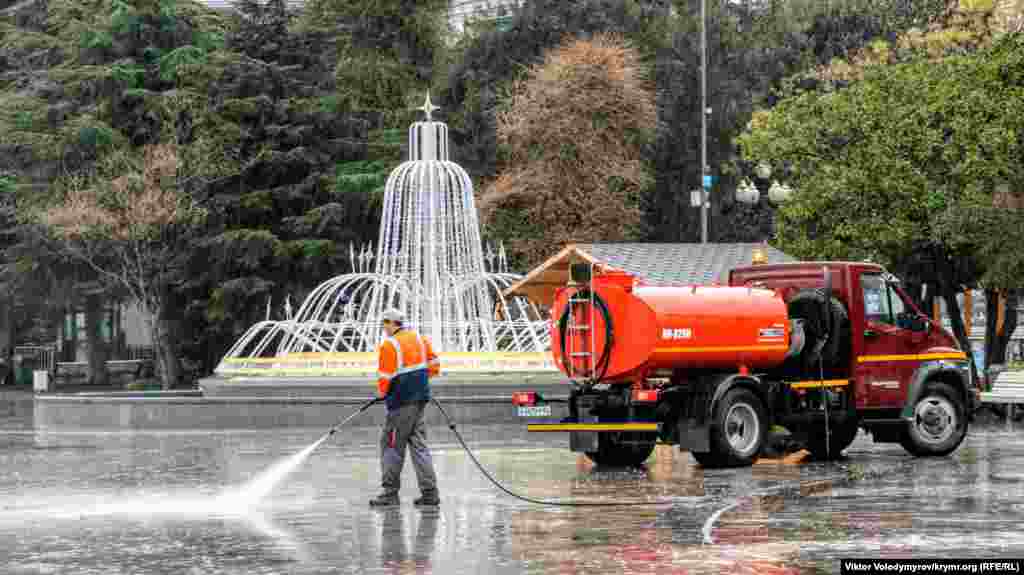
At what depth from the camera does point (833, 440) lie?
927 inches

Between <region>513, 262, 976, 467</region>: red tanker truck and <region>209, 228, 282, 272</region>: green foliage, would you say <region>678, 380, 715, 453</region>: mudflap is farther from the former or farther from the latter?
<region>209, 228, 282, 272</region>: green foliage

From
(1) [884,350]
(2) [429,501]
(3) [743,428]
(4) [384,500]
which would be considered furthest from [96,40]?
(2) [429,501]

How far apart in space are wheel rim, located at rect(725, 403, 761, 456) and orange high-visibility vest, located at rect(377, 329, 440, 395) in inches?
213

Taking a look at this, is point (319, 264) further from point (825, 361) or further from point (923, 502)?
point (923, 502)

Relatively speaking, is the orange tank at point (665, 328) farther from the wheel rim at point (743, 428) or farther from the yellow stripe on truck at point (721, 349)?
the wheel rim at point (743, 428)

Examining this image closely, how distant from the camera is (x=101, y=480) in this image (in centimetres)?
2092

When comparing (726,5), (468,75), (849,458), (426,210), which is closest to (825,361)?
(849,458)

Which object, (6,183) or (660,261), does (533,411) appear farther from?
(6,183)

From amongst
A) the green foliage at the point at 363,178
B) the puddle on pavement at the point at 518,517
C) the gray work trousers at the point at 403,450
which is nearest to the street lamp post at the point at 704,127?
the green foliage at the point at 363,178

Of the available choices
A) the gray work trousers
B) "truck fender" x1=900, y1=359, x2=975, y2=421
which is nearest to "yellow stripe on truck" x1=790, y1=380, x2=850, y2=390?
"truck fender" x1=900, y1=359, x2=975, y2=421

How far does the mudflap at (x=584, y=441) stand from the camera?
21.6 m

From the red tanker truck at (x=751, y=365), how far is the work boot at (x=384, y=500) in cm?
471

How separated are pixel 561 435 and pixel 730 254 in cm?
857

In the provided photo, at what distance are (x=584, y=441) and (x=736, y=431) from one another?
1.81 metres
